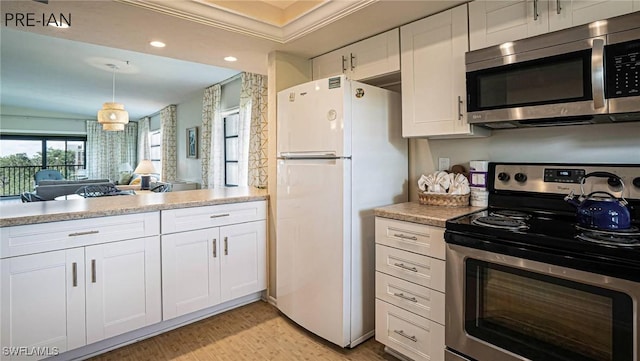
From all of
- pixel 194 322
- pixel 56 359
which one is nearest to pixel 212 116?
pixel 194 322

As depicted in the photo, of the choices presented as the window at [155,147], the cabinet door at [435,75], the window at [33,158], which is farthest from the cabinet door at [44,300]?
the window at [33,158]

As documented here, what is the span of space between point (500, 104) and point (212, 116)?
5.00m

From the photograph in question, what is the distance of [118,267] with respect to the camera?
2057mm

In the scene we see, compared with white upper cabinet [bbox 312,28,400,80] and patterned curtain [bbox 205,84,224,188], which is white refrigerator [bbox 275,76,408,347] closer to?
white upper cabinet [bbox 312,28,400,80]

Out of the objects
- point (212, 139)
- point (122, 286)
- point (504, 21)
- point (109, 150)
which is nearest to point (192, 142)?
point (212, 139)

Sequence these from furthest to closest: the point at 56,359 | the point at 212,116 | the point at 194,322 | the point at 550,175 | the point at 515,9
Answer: the point at 212,116
the point at 194,322
the point at 56,359
the point at 550,175
the point at 515,9

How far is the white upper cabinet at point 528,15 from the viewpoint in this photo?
1.44 metres

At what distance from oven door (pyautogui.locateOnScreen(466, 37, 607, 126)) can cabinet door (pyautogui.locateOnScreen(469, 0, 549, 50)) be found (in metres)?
0.12

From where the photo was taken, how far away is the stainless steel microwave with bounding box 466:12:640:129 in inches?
52.9

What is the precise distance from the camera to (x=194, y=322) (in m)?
2.49

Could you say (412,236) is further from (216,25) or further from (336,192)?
(216,25)

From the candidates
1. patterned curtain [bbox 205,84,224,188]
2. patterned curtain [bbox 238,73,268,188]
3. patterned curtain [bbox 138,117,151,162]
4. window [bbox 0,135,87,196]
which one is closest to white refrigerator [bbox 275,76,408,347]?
patterned curtain [bbox 238,73,268,188]

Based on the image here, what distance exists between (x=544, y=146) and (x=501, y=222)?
66 cm

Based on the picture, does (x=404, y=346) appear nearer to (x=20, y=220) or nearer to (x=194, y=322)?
(x=194, y=322)
